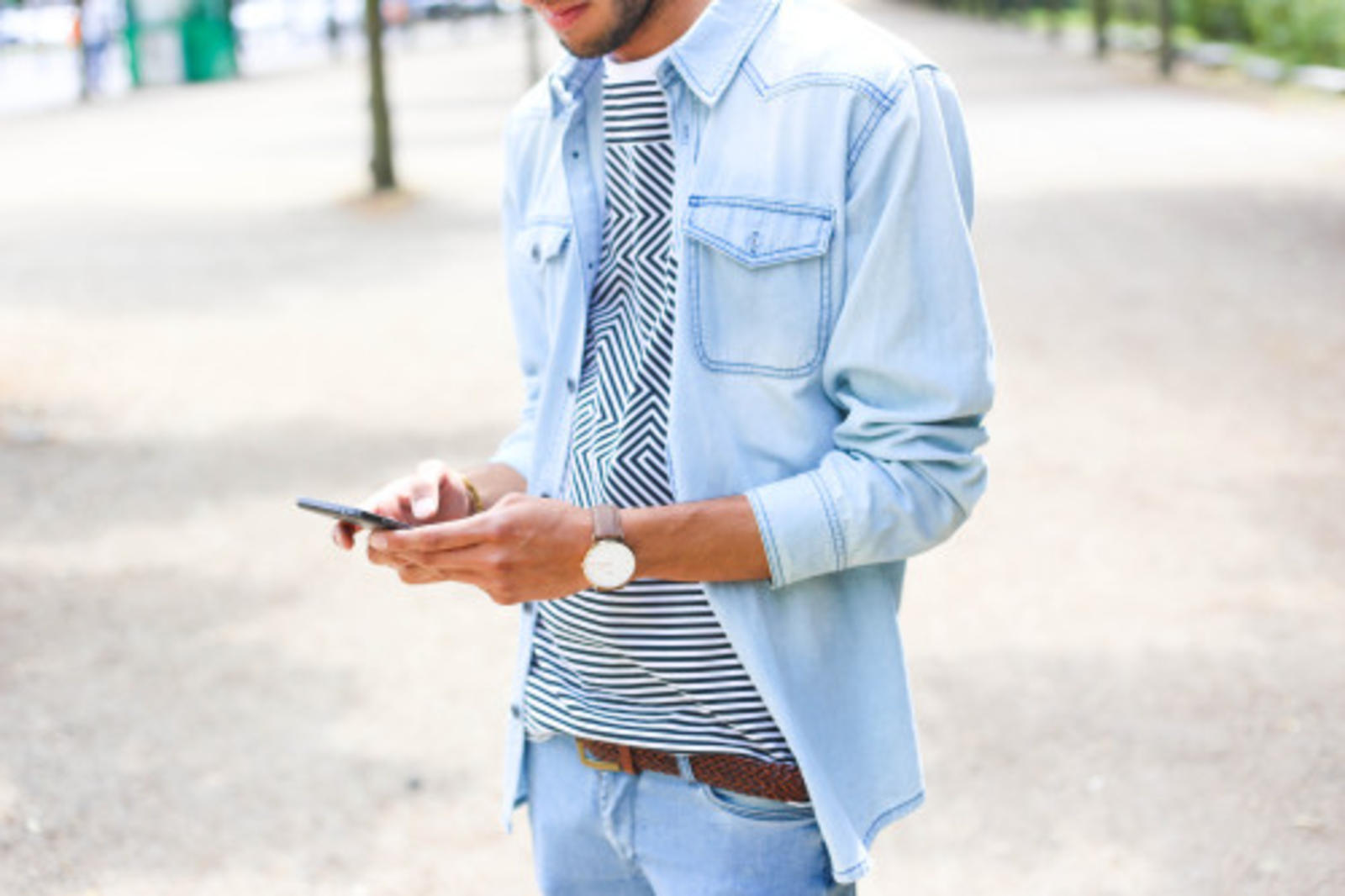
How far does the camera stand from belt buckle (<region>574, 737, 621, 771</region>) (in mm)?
1984

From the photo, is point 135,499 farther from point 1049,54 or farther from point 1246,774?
point 1049,54

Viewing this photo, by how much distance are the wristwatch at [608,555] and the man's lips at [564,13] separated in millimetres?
559

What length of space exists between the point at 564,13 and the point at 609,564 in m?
0.63

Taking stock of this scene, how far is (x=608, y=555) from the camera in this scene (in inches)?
69.7

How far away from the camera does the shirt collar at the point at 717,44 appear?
6.17 ft

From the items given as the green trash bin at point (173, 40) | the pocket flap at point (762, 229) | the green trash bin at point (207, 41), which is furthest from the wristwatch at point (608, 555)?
the green trash bin at point (207, 41)

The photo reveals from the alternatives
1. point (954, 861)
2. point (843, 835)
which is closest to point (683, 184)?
point (843, 835)

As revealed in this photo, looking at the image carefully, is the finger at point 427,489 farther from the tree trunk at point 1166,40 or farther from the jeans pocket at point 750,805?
the tree trunk at point 1166,40

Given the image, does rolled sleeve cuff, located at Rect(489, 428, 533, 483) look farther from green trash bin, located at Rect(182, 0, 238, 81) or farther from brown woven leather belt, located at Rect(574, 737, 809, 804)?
green trash bin, located at Rect(182, 0, 238, 81)

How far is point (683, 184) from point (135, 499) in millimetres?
5479

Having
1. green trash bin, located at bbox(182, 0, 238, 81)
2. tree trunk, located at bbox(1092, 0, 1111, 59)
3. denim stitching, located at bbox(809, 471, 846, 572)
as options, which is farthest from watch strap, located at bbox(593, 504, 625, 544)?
green trash bin, located at bbox(182, 0, 238, 81)

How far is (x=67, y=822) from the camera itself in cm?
423

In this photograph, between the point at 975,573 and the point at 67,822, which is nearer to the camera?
the point at 67,822

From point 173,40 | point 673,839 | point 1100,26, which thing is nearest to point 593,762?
point 673,839
